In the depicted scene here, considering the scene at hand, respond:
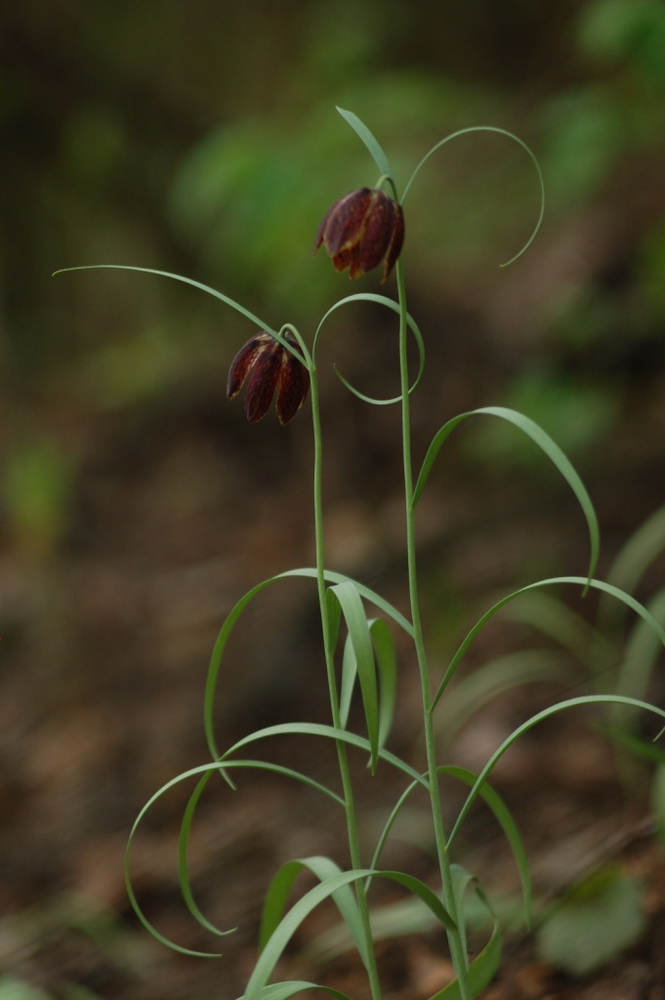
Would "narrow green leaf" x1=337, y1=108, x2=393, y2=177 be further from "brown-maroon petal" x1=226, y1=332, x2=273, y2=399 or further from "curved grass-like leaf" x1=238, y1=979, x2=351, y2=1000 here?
"curved grass-like leaf" x1=238, y1=979, x2=351, y2=1000

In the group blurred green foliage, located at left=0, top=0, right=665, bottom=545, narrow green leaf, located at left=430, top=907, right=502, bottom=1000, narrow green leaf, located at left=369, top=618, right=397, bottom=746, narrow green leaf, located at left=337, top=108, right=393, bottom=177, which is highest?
blurred green foliage, located at left=0, top=0, right=665, bottom=545

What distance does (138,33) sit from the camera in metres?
5.27

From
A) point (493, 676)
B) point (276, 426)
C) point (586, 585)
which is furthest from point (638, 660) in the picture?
point (276, 426)

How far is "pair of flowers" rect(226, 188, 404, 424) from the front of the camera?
2.39 feet

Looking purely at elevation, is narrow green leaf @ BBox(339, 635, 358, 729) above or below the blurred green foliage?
below

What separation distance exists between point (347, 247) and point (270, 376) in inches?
5.4

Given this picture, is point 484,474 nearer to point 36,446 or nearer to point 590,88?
point 590,88

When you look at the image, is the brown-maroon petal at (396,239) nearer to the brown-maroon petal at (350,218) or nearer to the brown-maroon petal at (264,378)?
the brown-maroon petal at (350,218)

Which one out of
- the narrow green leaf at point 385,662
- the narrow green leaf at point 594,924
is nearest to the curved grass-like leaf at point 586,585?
the narrow green leaf at point 385,662

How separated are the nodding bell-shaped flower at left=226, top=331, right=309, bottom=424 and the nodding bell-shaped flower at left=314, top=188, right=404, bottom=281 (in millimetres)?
114

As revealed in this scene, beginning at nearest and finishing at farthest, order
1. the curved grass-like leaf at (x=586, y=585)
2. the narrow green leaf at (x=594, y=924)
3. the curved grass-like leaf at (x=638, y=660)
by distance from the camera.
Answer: the curved grass-like leaf at (x=586, y=585) < the narrow green leaf at (x=594, y=924) < the curved grass-like leaf at (x=638, y=660)

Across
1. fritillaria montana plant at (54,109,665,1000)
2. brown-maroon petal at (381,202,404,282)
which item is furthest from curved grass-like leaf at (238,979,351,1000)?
brown-maroon petal at (381,202,404,282)

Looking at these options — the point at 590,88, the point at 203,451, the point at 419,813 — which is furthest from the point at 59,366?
the point at 419,813

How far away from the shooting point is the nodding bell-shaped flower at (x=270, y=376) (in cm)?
82
